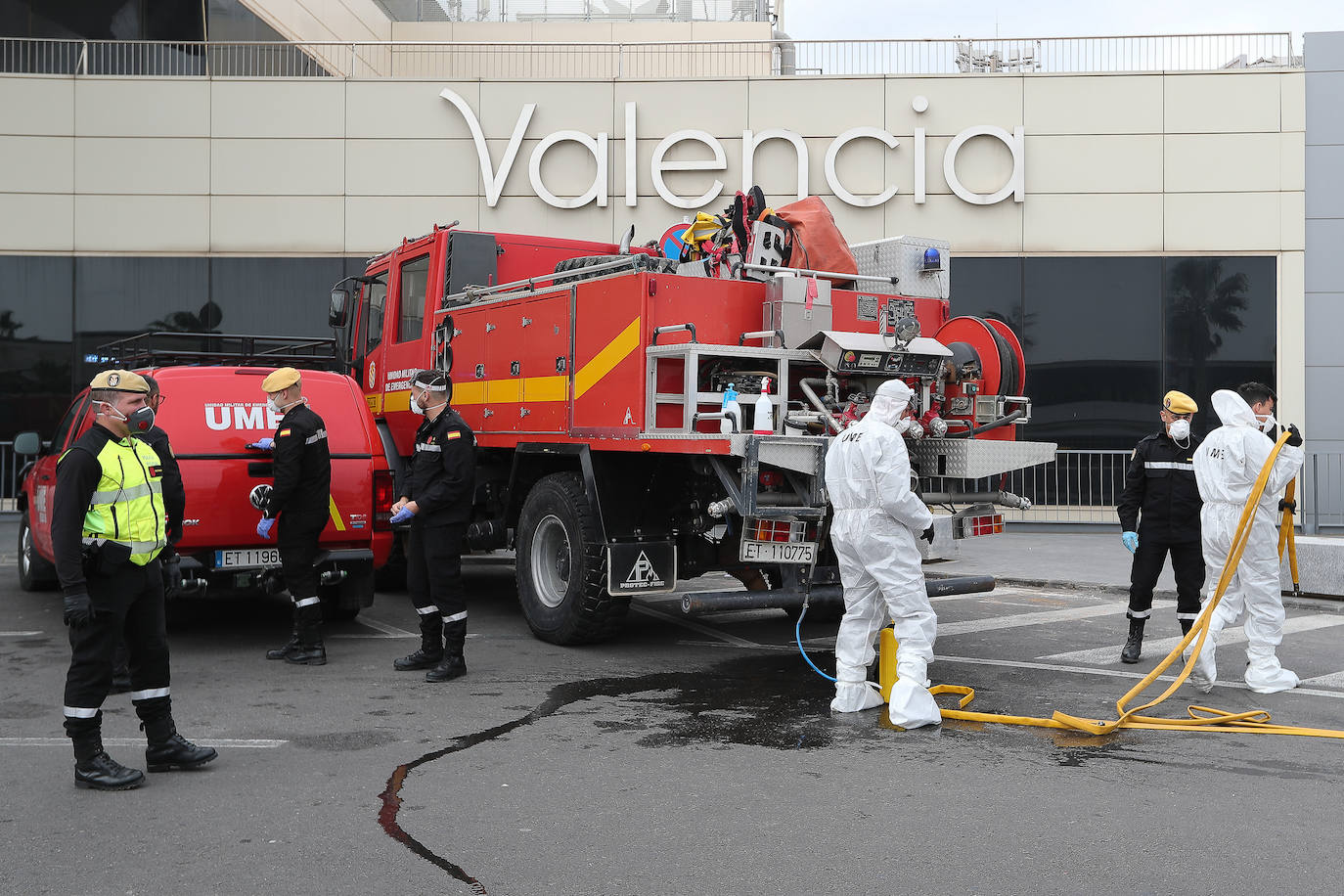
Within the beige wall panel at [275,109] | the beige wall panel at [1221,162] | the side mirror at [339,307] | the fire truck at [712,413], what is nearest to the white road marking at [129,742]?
the fire truck at [712,413]

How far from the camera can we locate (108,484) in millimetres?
5250

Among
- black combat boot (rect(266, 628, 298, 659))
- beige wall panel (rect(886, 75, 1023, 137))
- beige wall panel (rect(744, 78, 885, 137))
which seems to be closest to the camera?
→ black combat boot (rect(266, 628, 298, 659))

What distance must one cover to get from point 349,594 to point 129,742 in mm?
3057

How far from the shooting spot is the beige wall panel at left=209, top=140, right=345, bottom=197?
19.5 meters

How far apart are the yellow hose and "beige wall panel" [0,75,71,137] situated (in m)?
18.0

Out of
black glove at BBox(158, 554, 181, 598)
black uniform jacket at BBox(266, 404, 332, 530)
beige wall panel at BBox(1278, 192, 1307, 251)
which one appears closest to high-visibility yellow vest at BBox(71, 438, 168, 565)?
black glove at BBox(158, 554, 181, 598)

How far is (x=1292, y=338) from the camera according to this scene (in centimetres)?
1920

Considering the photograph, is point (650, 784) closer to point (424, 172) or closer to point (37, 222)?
point (424, 172)

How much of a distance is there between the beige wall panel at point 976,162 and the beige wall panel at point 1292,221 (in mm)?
4008

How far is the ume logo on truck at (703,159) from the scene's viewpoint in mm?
19047

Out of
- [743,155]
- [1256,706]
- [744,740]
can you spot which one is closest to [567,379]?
[744,740]

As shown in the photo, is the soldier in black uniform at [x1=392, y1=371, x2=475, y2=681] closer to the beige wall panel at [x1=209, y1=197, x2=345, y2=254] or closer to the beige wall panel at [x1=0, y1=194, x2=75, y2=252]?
the beige wall panel at [x1=209, y1=197, x2=345, y2=254]

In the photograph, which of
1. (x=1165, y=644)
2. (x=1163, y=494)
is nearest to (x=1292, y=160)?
(x=1165, y=644)

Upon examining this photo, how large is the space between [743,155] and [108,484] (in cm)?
1513
